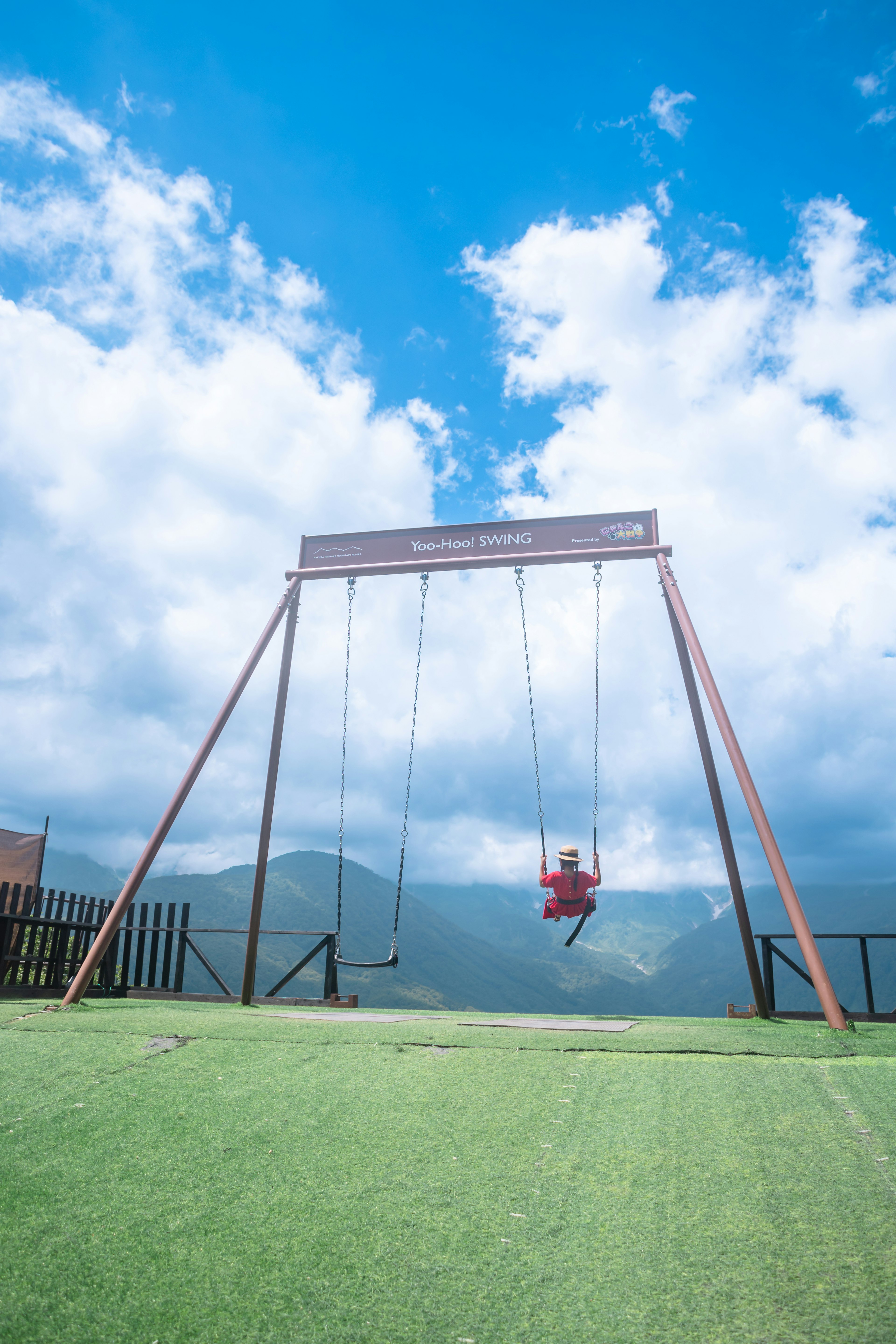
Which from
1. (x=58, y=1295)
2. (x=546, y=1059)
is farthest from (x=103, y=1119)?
(x=546, y=1059)

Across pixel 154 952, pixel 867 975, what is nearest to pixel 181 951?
pixel 154 952

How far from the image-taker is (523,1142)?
4043 millimetres

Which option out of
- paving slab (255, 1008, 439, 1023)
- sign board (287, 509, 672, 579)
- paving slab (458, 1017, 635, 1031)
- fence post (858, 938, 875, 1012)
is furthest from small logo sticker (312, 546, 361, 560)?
fence post (858, 938, 875, 1012)

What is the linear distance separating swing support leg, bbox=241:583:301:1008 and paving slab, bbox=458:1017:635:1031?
3.02 meters

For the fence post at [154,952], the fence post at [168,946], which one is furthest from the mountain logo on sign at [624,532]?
the fence post at [154,952]

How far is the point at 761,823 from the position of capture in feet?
26.0

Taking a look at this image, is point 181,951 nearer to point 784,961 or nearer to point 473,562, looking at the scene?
point 473,562

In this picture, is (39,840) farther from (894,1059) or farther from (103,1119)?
(894,1059)

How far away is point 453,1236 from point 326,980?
920 cm

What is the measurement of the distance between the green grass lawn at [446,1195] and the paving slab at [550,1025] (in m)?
1.34

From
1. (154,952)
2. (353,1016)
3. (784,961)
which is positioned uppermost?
(784,961)

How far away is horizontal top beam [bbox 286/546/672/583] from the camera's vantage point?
31.8ft

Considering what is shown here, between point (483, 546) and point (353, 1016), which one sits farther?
point (483, 546)

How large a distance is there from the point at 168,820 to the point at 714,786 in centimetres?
616
